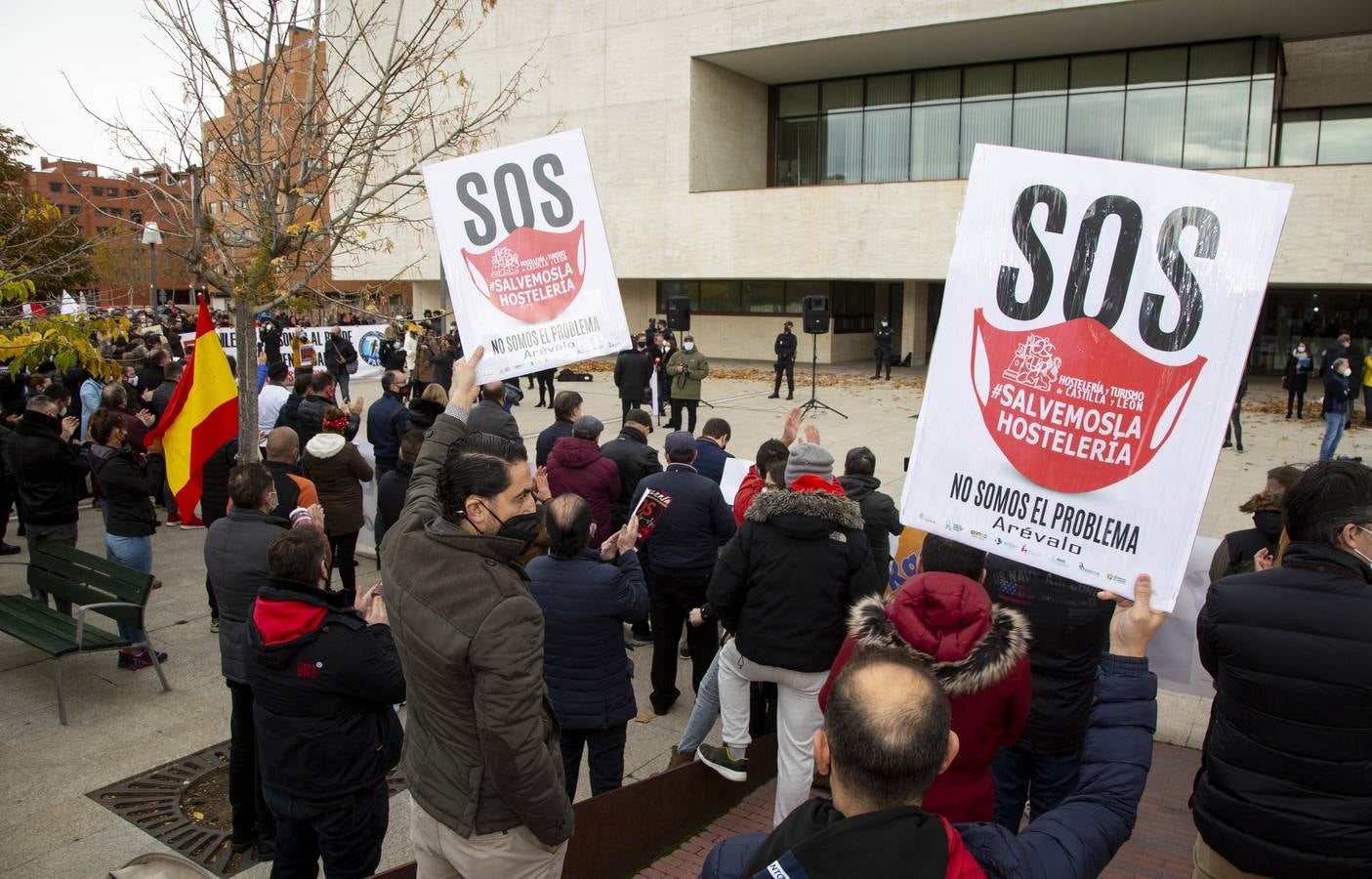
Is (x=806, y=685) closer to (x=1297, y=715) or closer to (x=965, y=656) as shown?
(x=965, y=656)

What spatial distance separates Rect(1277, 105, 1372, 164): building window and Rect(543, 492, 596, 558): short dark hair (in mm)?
31520

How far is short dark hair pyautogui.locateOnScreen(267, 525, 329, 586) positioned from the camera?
11.5 ft

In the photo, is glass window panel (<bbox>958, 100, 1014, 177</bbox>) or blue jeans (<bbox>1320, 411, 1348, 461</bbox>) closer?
blue jeans (<bbox>1320, 411, 1348, 461</bbox>)

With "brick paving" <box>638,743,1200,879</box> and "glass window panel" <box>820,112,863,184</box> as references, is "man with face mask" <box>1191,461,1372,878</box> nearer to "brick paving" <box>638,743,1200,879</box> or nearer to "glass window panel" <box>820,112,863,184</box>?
"brick paving" <box>638,743,1200,879</box>

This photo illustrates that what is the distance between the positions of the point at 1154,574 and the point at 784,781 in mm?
1966

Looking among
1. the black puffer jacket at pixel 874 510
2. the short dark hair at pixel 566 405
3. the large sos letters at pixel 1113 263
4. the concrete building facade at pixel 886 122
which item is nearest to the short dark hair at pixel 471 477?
the large sos letters at pixel 1113 263

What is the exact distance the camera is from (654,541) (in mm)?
6012

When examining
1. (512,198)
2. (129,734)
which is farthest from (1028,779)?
(129,734)

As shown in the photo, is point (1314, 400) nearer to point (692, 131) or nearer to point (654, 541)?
point (692, 131)

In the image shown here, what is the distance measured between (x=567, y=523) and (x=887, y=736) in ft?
8.62

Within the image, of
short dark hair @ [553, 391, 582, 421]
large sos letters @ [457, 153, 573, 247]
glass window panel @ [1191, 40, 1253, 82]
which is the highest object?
glass window panel @ [1191, 40, 1253, 82]

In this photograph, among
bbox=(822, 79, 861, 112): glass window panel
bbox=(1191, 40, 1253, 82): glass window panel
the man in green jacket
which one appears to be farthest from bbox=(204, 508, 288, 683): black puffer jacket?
bbox=(822, 79, 861, 112): glass window panel

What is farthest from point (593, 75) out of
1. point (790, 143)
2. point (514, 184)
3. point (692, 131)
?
point (514, 184)

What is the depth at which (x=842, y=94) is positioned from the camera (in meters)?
31.3
